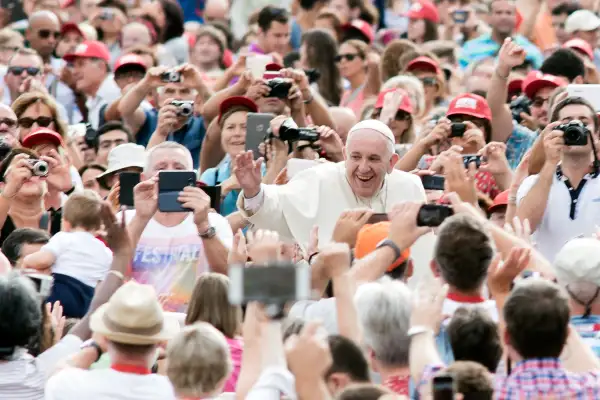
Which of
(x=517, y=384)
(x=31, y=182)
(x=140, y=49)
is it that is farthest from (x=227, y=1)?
(x=517, y=384)

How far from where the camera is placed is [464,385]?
5566 millimetres

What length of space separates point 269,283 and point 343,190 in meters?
4.14

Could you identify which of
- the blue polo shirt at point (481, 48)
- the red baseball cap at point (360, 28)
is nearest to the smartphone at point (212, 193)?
the blue polo shirt at point (481, 48)

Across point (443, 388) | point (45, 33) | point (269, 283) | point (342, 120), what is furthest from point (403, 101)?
point (269, 283)

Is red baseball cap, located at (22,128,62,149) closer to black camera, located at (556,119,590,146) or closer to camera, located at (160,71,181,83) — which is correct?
camera, located at (160,71,181,83)

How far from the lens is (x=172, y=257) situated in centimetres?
866

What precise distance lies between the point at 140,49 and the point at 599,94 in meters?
5.07

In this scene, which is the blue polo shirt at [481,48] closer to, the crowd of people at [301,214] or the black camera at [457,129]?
the crowd of people at [301,214]

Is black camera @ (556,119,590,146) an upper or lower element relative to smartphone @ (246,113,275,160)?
lower

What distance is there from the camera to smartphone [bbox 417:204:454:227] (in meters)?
6.93

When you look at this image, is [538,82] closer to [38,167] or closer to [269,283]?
[38,167]

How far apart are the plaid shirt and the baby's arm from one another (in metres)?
2.99

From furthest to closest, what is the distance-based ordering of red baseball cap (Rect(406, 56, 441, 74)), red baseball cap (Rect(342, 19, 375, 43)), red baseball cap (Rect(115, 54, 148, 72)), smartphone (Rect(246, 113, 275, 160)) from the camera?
red baseball cap (Rect(342, 19, 375, 43))
red baseball cap (Rect(115, 54, 148, 72))
red baseball cap (Rect(406, 56, 441, 74))
smartphone (Rect(246, 113, 275, 160))

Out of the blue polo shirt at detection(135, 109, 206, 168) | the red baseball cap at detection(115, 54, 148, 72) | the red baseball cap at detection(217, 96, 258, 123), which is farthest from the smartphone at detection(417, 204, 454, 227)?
the red baseball cap at detection(115, 54, 148, 72)
